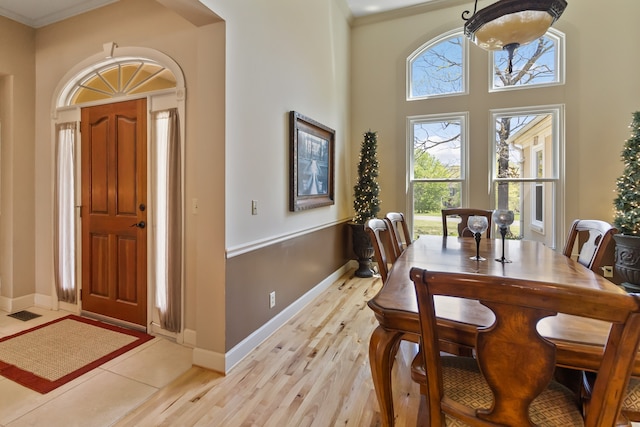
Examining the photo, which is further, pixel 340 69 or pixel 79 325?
pixel 340 69

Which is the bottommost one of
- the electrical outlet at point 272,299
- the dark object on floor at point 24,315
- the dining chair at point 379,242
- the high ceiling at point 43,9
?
the dark object on floor at point 24,315

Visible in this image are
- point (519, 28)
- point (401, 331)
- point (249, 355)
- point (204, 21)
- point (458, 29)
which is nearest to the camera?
point (401, 331)

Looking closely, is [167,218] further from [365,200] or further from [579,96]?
[579,96]

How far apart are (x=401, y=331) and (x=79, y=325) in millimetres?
3098

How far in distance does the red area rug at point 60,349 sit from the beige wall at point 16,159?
0.86 metres

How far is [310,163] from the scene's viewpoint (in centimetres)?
359

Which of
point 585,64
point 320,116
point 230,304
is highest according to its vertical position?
point 585,64

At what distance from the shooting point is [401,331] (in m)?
1.22

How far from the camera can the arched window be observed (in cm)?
458

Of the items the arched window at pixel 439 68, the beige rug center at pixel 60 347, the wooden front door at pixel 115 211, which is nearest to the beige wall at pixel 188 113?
the wooden front door at pixel 115 211

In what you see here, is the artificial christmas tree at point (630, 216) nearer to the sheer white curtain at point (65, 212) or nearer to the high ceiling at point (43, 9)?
the high ceiling at point (43, 9)

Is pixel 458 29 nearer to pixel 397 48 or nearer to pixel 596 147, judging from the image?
pixel 397 48

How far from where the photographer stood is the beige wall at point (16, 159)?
326 cm

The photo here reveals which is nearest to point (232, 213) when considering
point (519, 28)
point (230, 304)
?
point (230, 304)
